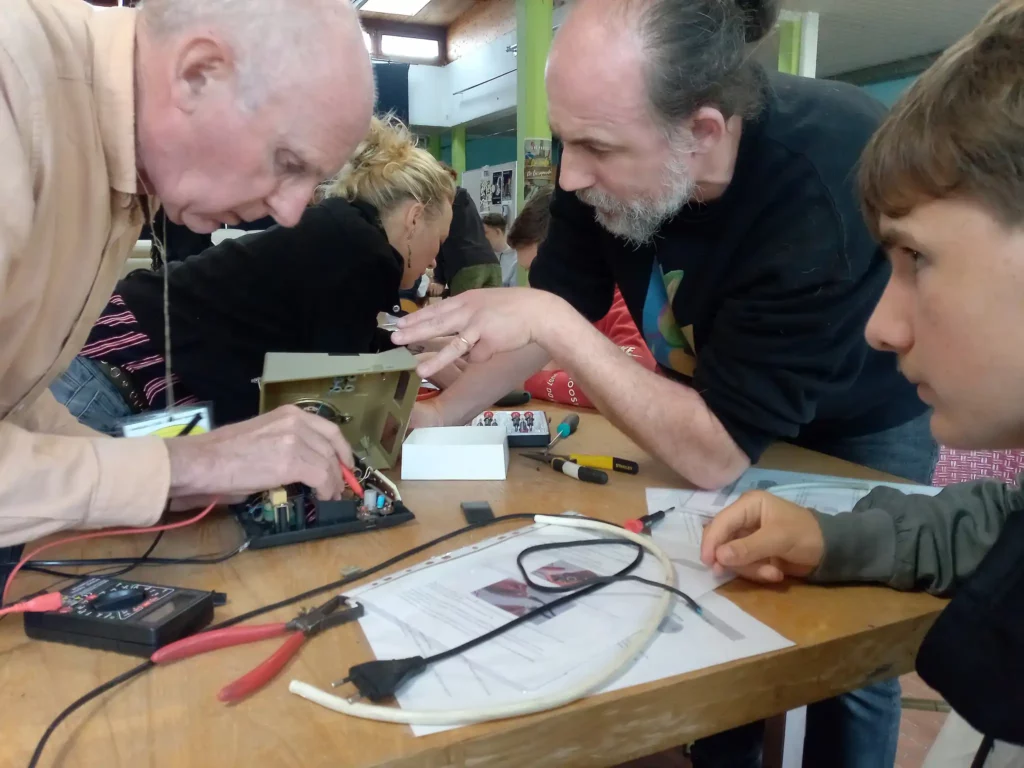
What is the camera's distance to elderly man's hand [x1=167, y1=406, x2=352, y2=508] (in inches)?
30.6

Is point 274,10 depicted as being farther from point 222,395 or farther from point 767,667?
point 222,395

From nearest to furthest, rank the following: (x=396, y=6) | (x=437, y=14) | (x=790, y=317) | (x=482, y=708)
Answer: (x=482, y=708) < (x=790, y=317) < (x=396, y=6) < (x=437, y=14)

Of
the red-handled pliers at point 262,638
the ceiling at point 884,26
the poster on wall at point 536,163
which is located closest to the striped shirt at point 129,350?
the red-handled pliers at point 262,638

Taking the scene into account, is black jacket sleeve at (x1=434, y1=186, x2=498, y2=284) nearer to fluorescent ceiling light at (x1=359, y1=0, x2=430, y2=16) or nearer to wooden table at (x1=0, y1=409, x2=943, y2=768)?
fluorescent ceiling light at (x1=359, y1=0, x2=430, y2=16)

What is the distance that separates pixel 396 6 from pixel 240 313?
192 inches

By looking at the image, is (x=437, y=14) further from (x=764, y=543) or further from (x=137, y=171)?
(x=764, y=543)

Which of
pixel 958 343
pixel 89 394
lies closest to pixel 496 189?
pixel 89 394

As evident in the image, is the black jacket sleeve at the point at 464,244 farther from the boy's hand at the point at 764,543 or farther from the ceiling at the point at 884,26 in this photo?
the boy's hand at the point at 764,543

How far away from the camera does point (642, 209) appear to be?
109cm

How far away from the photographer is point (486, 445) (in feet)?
3.35

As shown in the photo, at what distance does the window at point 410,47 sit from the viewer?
6.33 meters

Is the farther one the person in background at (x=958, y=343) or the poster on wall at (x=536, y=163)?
the poster on wall at (x=536, y=163)

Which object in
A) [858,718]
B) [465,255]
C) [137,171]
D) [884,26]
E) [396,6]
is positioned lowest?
[858,718]

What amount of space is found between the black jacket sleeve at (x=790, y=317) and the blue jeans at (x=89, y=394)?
1050mm
